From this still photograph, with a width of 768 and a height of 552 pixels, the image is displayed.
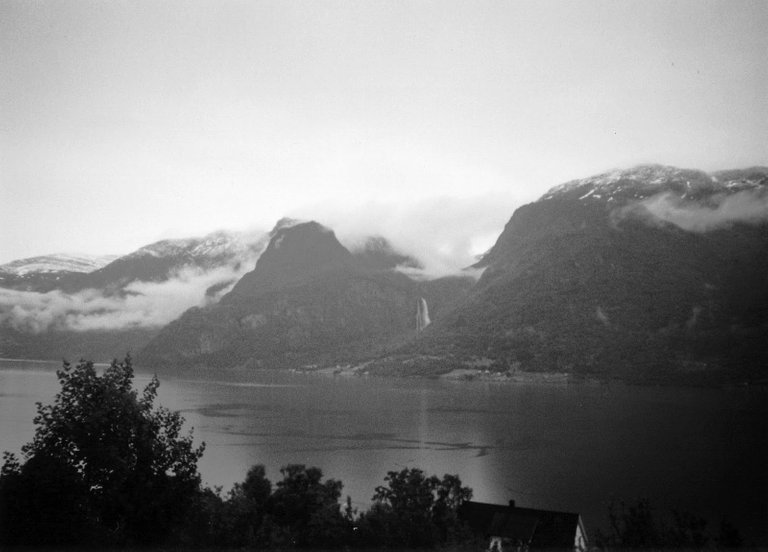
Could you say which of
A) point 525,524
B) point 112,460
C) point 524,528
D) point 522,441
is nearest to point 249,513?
point 112,460

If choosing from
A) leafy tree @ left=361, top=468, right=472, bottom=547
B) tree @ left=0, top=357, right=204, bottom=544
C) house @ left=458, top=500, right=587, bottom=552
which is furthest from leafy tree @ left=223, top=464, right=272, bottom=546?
house @ left=458, top=500, right=587, bottom=552

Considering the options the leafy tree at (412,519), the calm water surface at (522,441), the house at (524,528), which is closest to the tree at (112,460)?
the leafy tree at (412,519)

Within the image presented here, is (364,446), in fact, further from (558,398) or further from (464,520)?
(558,398)

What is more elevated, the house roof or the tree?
the tree

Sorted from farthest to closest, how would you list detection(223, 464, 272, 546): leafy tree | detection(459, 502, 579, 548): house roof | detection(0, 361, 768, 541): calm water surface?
detection(0, 361, 768, 541): calm water surface → detection(459, 502, 579, 548): house roof → detection(223, 464, 272, 546): leafy tree

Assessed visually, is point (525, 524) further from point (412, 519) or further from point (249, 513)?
point (249, 513)

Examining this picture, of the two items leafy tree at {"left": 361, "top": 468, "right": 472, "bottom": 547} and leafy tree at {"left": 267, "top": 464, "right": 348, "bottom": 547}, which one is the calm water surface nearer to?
leafy tree at {"left": 267, "top": 464, "right": 348, "bottom": 547}

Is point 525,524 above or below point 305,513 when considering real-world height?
below
